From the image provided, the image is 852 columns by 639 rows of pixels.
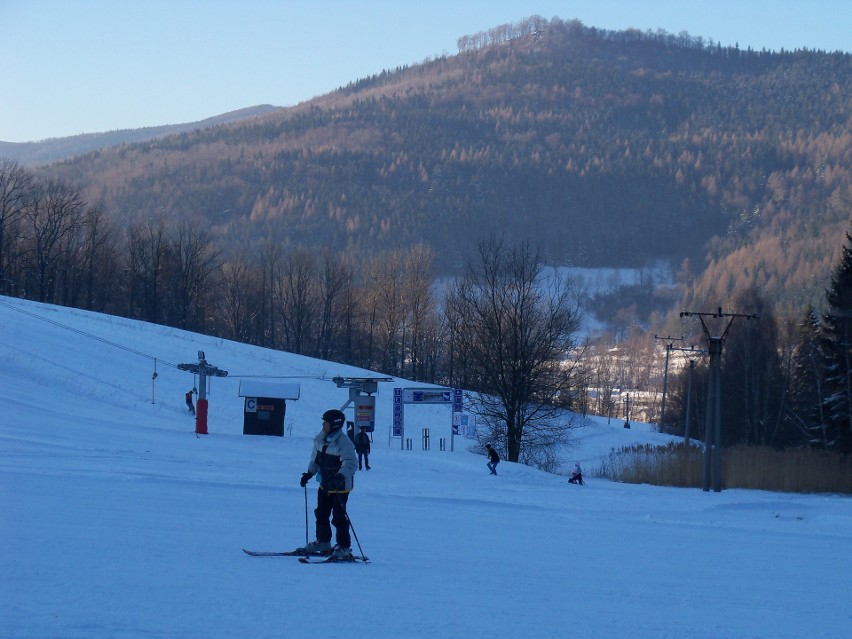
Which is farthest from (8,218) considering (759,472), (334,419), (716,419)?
(334,419)

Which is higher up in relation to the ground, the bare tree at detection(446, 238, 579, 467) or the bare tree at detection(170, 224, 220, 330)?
the bare tree at detection(170, 224, 220, 330)

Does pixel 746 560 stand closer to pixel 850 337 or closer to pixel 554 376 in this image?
pixel 554 376

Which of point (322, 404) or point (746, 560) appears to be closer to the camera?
point (746, 560)

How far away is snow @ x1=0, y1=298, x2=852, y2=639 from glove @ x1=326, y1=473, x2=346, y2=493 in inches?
36.8

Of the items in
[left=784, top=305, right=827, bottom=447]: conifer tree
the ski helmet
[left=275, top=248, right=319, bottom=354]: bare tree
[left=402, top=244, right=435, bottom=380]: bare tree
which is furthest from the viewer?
[left=275, top=248, right=319, bottom=354]: bare tree

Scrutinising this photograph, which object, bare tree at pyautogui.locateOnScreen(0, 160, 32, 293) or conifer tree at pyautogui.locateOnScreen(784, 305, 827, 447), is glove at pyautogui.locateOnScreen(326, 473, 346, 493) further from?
bare tree at pyautogui.locateOnScreen(0, 160, 32, 293)

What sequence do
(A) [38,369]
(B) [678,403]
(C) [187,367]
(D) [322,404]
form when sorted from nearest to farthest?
(C) [187,367]
(A) [38,369]
(D) [322,404]
(B) [678,403]

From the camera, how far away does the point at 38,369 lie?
42.4 meters

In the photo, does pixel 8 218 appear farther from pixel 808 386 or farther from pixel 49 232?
pixel 808 386

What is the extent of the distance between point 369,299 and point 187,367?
211 feet

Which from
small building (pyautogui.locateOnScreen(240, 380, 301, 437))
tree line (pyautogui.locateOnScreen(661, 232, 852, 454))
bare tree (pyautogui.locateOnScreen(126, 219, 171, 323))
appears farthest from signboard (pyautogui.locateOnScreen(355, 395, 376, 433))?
bare tree (pyautogui.locateOnScreen(126, 219, 171, 323))

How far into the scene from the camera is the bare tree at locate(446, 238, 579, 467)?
43.6 meters

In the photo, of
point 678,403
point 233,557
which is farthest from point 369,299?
point 233,557

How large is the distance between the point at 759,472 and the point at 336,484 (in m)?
28.7
